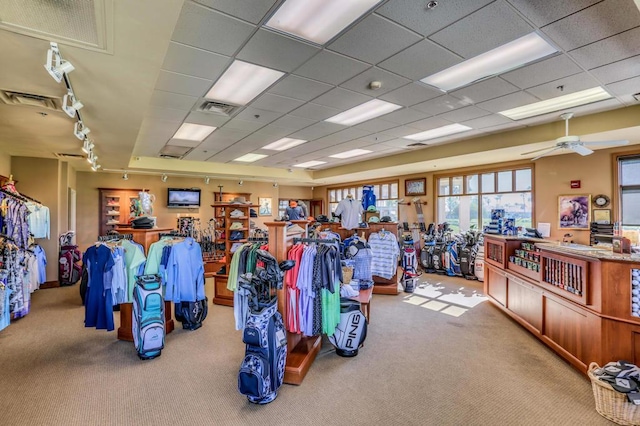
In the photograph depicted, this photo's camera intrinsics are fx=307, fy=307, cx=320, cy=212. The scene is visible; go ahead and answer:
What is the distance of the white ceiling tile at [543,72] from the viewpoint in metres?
3.27

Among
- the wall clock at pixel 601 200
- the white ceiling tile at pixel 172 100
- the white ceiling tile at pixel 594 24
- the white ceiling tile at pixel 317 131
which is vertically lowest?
the wall clock at pixel 601 200

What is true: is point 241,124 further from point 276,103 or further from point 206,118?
point 276,103

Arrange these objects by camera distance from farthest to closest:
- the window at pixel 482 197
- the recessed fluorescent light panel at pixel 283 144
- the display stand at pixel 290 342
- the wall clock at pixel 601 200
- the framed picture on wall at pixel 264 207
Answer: the framed picture on wall at pixel 264 207 < the window at pixel 482 197 < the recessed fluorescent light panel at pixel 283 144 < the wall clock at pixel 601 200 < the display stand at pixel 290 342

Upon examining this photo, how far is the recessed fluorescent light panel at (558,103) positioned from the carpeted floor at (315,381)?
3.28 m

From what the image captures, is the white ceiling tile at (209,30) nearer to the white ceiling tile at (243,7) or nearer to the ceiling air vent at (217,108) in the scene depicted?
the white ceiling tile at (243,7)

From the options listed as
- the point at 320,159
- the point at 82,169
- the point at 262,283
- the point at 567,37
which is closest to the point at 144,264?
the point at 262,283

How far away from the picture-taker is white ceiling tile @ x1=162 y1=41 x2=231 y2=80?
9.86 ft

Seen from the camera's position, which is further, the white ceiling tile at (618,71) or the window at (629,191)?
the window at (629,191)

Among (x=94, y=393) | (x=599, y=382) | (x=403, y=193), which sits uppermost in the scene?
(x=403, y=193)

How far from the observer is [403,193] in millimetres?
10336

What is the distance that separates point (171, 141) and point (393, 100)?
4.91m

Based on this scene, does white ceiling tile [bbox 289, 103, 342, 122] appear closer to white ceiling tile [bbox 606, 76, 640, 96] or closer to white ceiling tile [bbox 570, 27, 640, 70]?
white ceiling tile [bbox 570, 27, 640, 70]

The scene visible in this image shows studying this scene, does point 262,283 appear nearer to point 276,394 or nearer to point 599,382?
point 276,394

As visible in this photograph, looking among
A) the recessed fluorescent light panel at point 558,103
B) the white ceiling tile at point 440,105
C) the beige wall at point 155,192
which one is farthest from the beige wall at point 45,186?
the recessed fluorescent light panel at point 558,103
